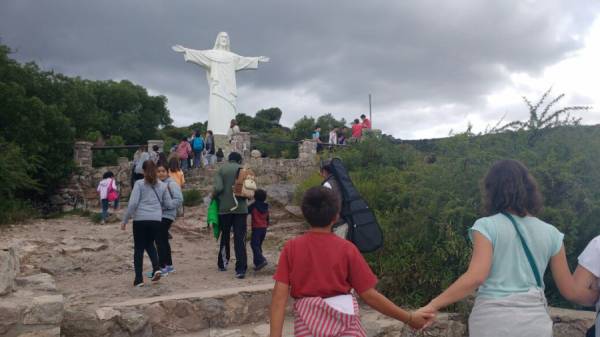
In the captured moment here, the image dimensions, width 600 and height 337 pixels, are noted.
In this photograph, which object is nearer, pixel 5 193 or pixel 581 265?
pixel 581 265

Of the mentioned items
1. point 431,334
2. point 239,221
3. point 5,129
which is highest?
point 5,129

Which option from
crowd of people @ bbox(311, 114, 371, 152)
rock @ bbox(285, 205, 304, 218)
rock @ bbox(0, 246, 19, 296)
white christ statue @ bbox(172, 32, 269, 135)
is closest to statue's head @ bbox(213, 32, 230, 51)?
white christ statue @ bbox(172, 32, 269, 135)

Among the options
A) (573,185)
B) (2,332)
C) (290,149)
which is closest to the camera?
(2,332)

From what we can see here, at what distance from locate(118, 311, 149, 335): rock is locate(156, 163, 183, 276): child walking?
1893 mm

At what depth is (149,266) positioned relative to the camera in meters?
7.64

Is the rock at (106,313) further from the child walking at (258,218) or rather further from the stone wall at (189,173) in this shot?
the stone wall at (189,173)

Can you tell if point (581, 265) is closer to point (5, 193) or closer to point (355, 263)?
point (355, 263)

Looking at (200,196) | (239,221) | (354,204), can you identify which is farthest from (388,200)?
(200,196)

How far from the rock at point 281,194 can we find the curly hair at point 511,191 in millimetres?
9297

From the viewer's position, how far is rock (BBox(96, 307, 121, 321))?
4578mm

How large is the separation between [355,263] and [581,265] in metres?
1.12

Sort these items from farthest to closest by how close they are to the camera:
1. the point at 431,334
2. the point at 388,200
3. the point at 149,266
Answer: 1. the point at 388,200
2. the point at 149,266
3. the point at 431,334

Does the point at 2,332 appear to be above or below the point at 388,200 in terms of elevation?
below

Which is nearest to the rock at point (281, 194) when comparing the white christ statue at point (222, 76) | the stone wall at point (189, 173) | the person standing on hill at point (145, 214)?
the stone wall at point (189, 173)
